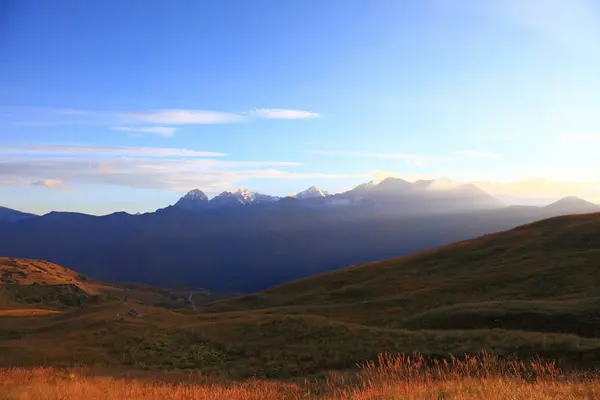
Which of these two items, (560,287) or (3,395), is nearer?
(3,395)

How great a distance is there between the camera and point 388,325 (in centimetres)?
3859

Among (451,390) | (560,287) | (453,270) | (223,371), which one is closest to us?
(451,390)

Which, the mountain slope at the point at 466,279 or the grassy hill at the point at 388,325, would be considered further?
the mountain slope at the point at 466,279

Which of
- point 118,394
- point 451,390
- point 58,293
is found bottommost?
point 58,293

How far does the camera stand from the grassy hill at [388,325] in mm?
25062

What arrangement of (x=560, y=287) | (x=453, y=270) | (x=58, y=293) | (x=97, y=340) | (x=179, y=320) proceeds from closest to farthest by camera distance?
(x=97, y=340) → (x=560, y=287) → (x=179, y=320) → (x=453, y=270) → (x=58, y=293)

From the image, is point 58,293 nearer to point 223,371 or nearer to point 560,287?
point 223,371

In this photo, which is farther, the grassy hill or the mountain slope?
the mountain slope

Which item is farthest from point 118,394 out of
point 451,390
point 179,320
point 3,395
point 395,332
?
point 179,320

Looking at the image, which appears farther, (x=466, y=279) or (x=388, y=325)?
(x=466, y=279)

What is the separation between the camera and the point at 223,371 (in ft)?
83.5

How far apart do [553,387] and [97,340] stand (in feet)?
103

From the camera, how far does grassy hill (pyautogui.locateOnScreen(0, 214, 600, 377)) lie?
2506 cm

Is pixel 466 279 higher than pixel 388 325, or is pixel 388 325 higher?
pixel 466 279
